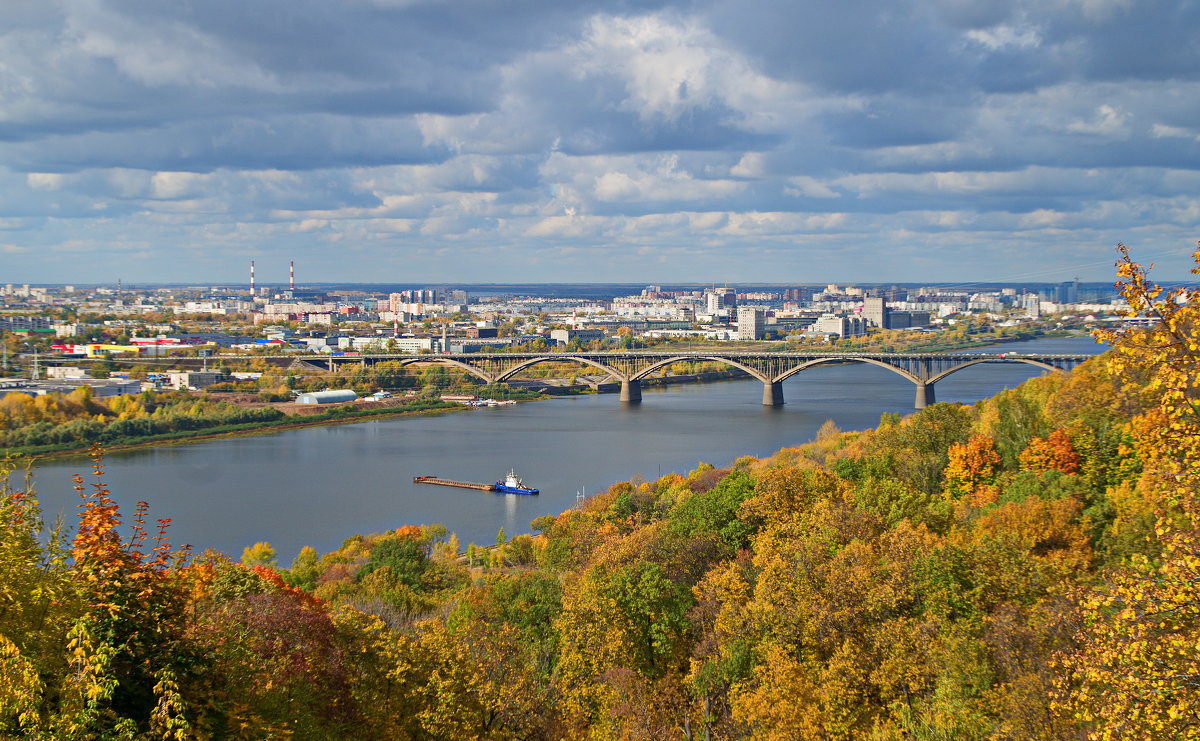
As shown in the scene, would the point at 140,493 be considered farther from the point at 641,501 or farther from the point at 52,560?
the point at 52,560

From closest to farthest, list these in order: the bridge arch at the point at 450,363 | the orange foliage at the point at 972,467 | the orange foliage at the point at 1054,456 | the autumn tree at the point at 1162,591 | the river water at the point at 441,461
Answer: the autumn tree at the point at 1162,591, the orange foliage at the point at 1054,456, the orange foliage at the point at 972,467, the river water at the point at 441,461, the bridge arch at the point at 450,363

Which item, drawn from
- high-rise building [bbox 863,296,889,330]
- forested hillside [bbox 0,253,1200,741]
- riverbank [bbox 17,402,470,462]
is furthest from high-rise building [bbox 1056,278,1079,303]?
forested hillside [bbox 0,253,1200,741]

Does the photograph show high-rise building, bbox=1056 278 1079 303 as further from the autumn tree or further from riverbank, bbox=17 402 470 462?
the autumn tree

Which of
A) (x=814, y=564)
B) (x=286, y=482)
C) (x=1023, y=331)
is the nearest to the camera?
(x=814, y=564)

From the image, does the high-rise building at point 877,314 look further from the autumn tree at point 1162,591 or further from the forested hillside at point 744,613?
the autumn tree at point 1162,591

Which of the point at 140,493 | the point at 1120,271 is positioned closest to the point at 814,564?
the point at 1120,271

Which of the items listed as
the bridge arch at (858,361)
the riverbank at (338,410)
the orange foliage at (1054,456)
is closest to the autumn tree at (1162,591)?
the orange foliage at (1054,456)
